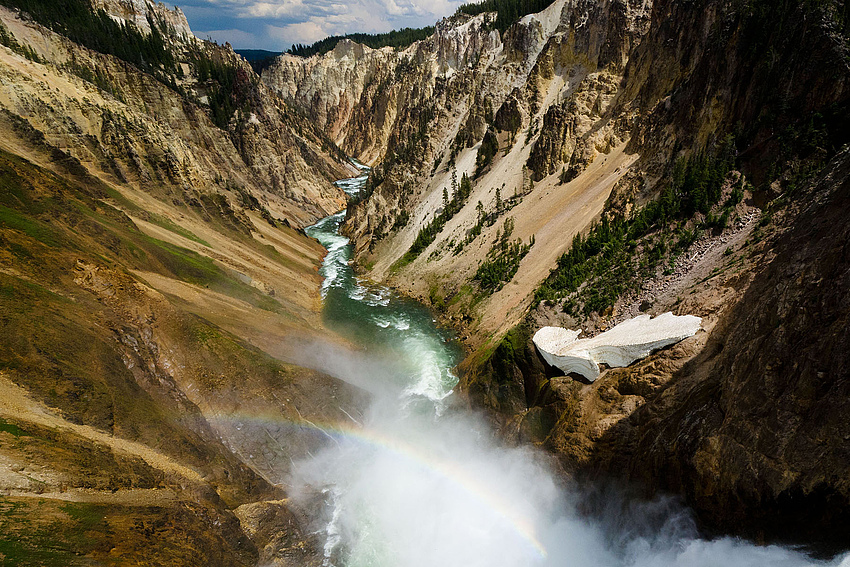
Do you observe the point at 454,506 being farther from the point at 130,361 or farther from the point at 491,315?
the point at 491,315

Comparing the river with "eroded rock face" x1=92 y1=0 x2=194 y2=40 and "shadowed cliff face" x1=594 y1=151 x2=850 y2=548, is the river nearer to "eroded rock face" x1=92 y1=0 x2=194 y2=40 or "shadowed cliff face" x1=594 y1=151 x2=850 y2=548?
"shadowed cliff face" x1=594 y1=151 x2=850 y2=548

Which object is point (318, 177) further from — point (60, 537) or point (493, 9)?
point (60, 537)

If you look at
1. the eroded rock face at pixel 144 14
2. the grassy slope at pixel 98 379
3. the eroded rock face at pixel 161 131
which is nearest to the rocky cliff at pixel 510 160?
the grassy slope at pixel 98 379

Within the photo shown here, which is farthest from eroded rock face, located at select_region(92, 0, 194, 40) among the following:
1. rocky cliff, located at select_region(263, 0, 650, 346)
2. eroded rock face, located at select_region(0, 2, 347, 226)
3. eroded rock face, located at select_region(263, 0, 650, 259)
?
rocky cliff, located at select_region(263, 0, 650, 346)

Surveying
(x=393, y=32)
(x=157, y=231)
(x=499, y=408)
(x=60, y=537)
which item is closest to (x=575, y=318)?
(x=499, y=408)

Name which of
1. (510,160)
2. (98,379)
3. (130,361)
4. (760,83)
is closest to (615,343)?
(760,83)

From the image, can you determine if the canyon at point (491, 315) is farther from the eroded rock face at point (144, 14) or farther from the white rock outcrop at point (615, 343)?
the eroded rock face at point (144, 14)
